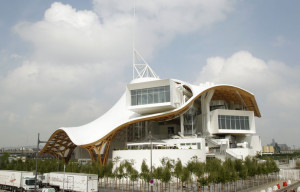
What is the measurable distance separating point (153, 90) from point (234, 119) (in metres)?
20.3

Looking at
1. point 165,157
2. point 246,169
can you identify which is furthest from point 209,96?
point 246,169

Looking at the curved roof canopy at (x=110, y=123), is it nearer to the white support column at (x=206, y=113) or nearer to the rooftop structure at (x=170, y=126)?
the rooftop structure at (x=170, y=126)

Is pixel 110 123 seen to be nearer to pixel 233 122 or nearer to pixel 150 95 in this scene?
pixel 150 95

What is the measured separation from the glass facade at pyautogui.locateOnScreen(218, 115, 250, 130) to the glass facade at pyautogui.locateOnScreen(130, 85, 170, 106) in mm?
14502

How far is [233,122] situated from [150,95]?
2040cm

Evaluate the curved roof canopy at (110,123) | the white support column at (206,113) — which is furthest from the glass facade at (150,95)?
the white support column at (206,113)

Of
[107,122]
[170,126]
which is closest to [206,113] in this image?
[170,126]

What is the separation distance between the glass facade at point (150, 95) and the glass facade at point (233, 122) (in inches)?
571

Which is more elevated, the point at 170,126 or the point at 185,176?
the point at 170,126

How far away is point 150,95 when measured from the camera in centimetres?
5403

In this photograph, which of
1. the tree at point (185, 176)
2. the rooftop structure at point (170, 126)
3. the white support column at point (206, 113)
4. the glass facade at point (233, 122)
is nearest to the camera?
the tree at point (185, 176)

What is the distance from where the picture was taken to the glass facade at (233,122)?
5963 cm

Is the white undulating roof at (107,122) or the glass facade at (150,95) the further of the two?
the glass facade at (150,95)

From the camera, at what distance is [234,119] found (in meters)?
61.2
